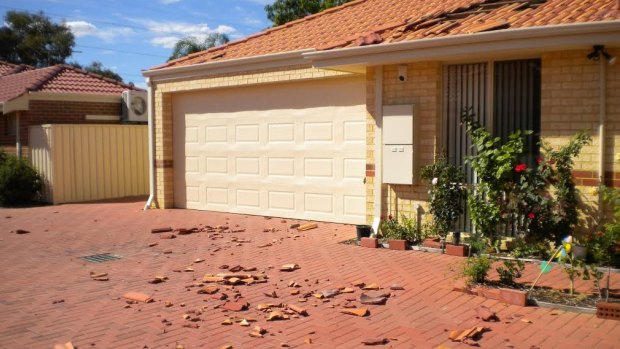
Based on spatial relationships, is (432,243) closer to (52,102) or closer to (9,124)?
(52,102)

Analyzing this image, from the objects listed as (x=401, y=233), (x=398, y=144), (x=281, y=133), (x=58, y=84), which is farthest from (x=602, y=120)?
(x=58, y=84)

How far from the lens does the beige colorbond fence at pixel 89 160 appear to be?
16484 mm

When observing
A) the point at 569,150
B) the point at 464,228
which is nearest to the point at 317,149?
the point at 464,228

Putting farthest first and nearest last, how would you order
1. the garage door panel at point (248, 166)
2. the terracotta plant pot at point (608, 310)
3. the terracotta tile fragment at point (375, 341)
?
1. the garage door panel at point (248, 166)
2. the terracotta plant pot at point (608, 310)
3. the terracotta tile fragment at point (375, 341)

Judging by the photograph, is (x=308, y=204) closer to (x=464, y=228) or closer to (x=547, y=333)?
(x=464, y=228)

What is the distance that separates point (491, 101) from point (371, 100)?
1.93 meters

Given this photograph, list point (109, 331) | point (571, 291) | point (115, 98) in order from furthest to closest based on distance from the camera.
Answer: point (115, 98) < point (571, 291) < point (109, 331)

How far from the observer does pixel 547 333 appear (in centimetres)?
555

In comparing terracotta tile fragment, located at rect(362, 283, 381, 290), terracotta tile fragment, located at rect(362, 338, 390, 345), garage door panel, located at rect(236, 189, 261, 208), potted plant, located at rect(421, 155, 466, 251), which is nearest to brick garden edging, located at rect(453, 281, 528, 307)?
terracotta tile fragment, located at rect(362, 283, 381, 290)

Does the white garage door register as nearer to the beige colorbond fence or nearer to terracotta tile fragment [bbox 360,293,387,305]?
the beige colorbond fence

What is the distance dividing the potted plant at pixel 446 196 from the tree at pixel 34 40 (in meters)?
49.2

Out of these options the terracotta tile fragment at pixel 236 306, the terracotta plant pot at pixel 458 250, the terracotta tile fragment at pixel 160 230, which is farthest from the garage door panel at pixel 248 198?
the terracotta tile fragment at pixel 236 306

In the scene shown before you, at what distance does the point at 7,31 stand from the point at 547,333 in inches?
2121

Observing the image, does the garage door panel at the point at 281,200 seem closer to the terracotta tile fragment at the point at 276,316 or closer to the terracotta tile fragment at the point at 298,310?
the terracotta tile fragment at the point at 298,310
